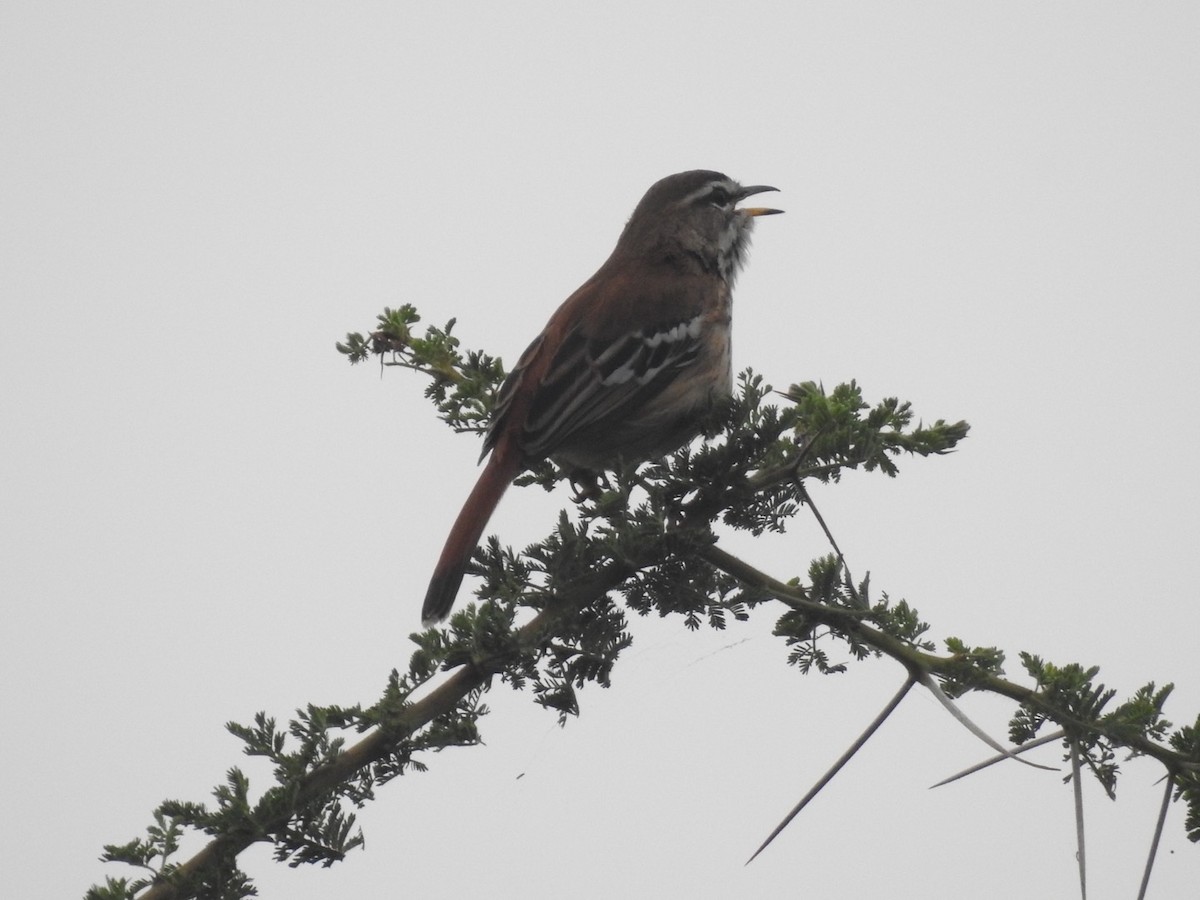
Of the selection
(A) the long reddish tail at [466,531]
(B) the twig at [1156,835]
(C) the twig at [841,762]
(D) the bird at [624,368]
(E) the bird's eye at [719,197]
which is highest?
(E) the bird's eye at [719,197]

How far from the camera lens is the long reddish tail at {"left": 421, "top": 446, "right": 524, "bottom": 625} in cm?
425

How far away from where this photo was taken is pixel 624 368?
5316 millimetres

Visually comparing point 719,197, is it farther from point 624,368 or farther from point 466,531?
point 466,531

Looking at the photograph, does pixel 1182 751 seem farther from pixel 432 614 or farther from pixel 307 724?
pixel 432 614

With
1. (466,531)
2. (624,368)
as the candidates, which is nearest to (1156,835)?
(466,531)

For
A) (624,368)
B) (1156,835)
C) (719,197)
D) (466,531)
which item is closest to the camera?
(1156,835)

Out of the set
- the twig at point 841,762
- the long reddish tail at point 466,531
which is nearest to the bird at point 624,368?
the long reddish tail at point 466,531

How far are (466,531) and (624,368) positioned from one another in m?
1.27

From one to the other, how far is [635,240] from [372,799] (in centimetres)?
452

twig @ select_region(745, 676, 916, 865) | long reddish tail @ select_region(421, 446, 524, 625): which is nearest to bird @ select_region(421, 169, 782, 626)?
long reddish tail @ select_region(421, 446, 524, 625)

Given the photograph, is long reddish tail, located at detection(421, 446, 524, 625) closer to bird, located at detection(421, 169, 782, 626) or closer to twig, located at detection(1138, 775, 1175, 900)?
bird, located at detection(421, 169, 782, 626)

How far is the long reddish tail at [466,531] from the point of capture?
425 cm

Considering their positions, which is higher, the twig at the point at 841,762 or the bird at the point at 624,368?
the bird at the point at 624,368

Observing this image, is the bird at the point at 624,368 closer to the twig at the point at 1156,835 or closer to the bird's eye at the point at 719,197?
the bird's eye at the point at 719,197
